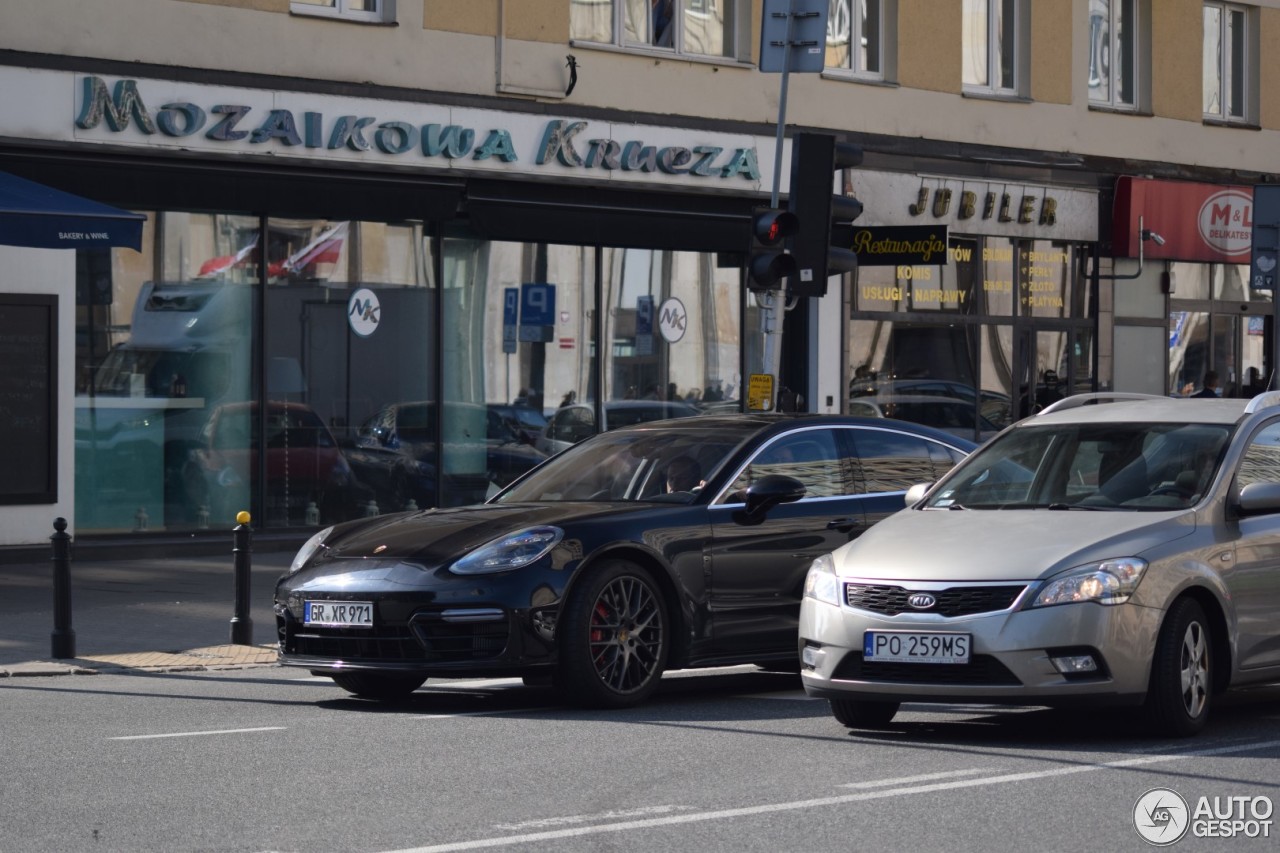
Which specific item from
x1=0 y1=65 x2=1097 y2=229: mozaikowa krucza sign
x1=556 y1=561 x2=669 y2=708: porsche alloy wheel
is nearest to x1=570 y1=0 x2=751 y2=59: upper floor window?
x1=0 y1=65 x2=1097 y2=229: mozaikowa krucza sign

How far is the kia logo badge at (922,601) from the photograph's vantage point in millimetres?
8469

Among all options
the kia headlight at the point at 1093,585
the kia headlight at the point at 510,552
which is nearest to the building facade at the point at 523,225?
the kia headlight at the point at 510,552

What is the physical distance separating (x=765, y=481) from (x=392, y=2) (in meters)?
11.6

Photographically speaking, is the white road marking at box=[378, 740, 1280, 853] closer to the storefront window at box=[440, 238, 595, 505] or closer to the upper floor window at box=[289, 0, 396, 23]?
the storefront window at box=[440, 238, 595, 505]

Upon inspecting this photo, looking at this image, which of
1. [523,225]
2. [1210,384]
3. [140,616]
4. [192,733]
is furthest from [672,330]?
[192,733]

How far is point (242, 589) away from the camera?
13.5m

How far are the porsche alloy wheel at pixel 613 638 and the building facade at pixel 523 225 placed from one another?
677 centimetres

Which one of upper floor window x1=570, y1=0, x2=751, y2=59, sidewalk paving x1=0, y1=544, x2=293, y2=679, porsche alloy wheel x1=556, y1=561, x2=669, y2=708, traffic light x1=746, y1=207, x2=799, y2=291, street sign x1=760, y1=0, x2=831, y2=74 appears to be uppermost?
upper floor window x1=570, y1=0, x2=751, y2=59

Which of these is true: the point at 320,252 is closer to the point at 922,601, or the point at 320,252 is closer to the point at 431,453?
the point at 431,453

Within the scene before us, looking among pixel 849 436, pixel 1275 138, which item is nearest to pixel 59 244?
pixel 849 436

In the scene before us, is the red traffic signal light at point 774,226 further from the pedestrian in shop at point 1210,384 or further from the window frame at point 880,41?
the pedestrian in shop at point 1210,384

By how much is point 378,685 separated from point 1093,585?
4140 mm

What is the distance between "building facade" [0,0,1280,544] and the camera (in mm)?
18906

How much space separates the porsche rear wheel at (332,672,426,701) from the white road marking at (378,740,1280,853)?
358cm
